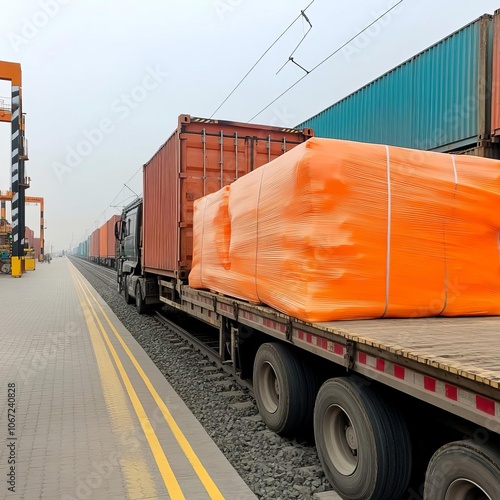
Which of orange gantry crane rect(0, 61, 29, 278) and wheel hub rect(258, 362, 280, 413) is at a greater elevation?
orange gantry crane rect(0, 61, 29, 278)

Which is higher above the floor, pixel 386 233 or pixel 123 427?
pixel 386 233

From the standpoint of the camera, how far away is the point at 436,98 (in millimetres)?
9805

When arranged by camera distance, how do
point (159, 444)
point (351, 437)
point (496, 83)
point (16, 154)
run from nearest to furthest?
1. point (351, 437)
2. point (159, 444)
3. point (496, 83)
4. point (16, 154)

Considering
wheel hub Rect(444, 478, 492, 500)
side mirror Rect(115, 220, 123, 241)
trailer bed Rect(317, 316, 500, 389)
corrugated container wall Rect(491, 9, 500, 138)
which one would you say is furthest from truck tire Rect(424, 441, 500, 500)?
side mirror Rect(115, 220, 123, 241)

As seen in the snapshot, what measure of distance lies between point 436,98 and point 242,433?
337 inches

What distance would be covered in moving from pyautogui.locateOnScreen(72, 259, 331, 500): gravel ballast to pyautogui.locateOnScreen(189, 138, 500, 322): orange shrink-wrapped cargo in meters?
1.22

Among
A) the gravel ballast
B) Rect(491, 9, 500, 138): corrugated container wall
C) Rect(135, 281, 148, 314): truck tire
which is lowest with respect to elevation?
the gravel ballast

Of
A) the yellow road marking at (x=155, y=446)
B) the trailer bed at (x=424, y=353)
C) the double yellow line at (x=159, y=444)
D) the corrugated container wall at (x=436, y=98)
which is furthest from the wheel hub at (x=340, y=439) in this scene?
the corrugated container wall at (x=436, y=98)

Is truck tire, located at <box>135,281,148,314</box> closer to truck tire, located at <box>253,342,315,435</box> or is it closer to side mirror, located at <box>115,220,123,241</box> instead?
side mirror, located at <box>115,220,123,241</box>

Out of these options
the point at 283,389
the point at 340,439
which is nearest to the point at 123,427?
the point at 283,389

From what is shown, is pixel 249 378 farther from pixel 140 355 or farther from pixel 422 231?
pixel 422 231

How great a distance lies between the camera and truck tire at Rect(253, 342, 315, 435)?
369cm

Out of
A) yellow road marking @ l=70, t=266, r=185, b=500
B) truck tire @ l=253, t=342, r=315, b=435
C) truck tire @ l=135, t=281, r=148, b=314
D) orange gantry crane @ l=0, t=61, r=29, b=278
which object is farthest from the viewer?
orange gantry crane @ l=0, t=61, r=29, b=278

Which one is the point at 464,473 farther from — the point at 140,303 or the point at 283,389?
the point at 140,303
